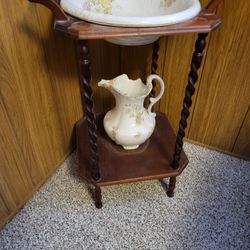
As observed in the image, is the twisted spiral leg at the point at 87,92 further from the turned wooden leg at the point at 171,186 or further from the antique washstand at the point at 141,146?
the turned wooden leg at the point at 171,186

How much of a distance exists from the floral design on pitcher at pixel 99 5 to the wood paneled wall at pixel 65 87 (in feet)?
0.48

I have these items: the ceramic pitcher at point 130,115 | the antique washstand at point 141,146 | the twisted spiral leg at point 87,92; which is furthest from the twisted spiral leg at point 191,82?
the twisted spiral leg at point 87,92

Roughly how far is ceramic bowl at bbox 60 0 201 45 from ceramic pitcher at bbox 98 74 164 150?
216 millimetres

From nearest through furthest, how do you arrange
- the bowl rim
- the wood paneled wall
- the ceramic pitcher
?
the bowl rim < the wood paneled wall < the ceramic pitcher

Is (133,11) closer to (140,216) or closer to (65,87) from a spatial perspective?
(65,87)

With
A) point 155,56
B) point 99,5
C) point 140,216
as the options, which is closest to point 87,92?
point 99,5

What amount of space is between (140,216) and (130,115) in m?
0.39

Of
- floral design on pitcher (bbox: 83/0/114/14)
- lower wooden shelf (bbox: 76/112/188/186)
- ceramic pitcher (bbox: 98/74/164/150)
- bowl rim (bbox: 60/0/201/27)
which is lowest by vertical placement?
lower wooden shelf (bbox: 76/112/188/186)

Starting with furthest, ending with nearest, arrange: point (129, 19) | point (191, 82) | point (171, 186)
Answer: point (171, 186) → point (191, 82) → point (129, 19)

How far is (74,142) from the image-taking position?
121 cm

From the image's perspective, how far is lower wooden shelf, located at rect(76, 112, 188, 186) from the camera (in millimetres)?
911

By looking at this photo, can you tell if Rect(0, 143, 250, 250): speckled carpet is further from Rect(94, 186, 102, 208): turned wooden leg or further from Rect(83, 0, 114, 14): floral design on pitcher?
Rect(83, 0, 114, 14): floral design on pitcher

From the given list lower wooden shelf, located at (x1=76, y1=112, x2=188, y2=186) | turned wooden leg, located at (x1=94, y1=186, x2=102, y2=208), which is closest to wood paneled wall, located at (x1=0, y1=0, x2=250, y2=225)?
lower wooden shelf, located at (x1=76, y1=112, x2=188, y2=186)

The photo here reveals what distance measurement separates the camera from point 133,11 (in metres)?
0.87
